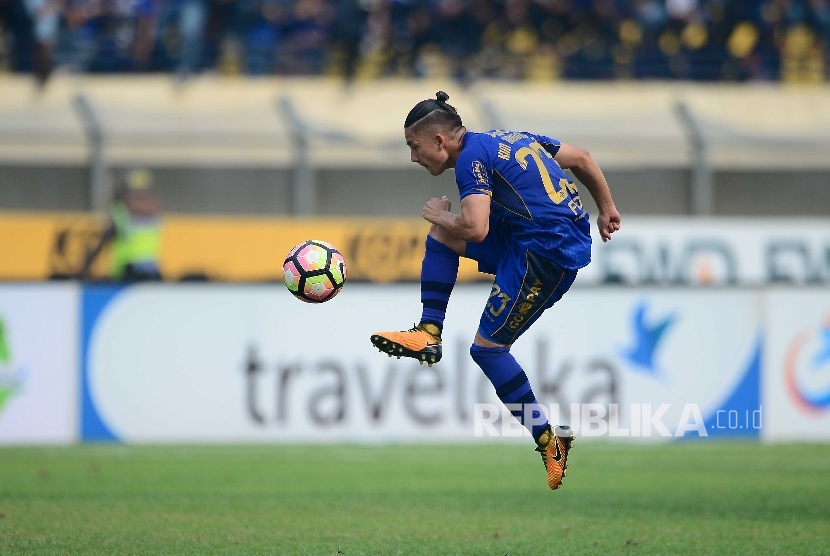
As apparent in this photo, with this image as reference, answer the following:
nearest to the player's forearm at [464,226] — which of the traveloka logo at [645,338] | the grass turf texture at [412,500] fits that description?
the grass turf texture at [412,500]

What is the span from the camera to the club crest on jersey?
617cm

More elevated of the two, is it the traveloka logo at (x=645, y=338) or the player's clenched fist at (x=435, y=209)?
the player's clenched fist at (x=435, y=209)

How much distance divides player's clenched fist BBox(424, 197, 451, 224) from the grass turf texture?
1635 millimetres

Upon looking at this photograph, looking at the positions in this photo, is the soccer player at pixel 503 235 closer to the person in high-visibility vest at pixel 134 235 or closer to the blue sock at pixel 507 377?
the blue sock at pixel 507 377

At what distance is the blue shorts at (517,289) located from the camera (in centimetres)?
645

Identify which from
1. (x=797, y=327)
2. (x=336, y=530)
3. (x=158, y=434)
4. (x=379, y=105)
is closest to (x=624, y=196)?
(x=379, y=105)

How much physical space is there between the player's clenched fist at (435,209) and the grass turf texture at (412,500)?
164 centimetres

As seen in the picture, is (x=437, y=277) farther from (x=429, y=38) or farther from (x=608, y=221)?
(x=429, y=38)

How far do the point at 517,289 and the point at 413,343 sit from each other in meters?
0.61

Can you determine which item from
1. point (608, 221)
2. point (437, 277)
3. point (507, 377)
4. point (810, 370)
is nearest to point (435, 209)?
point (437, 277)

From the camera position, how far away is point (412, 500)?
830cm

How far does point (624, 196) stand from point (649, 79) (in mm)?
2022

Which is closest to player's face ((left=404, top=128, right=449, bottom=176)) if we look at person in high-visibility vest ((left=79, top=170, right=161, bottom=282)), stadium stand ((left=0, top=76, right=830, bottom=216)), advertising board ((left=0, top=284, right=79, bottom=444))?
advertising board ((left=0, top=284, right=79, bottom=444))

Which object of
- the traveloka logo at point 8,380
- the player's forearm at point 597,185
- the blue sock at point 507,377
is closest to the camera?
the blue sock at point 507,377
